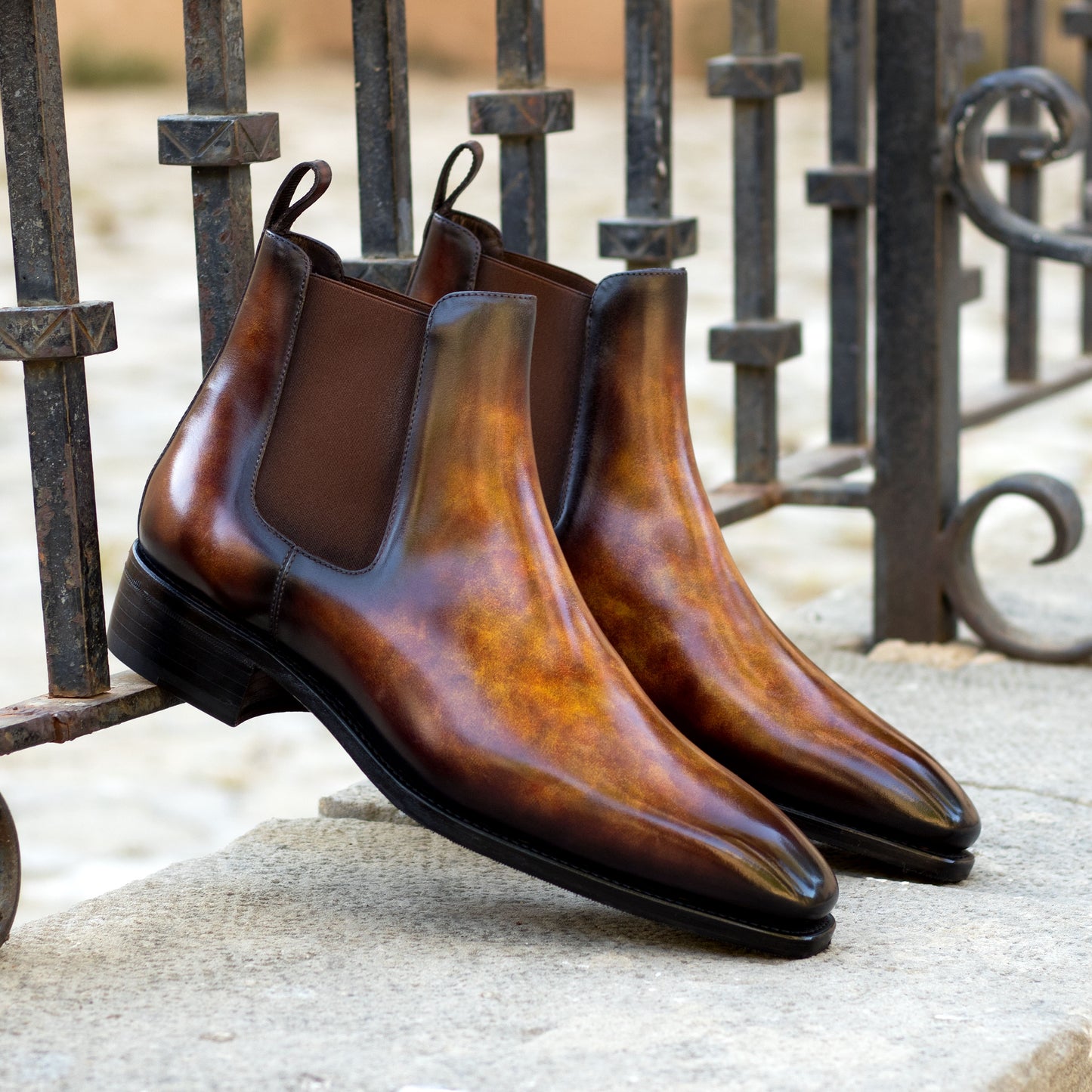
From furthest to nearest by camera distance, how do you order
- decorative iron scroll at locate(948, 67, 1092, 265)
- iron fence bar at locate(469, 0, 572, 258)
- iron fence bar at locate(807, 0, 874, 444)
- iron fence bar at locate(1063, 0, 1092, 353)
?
iron fence bar at locate(1063, 0, 1092, 353) → iron fence bar at locate(807, 0, 874, 444) → decorative iron scroll at locate(948, 67, 1092, 265) → iron fence bar at locate(469, 0, 572, 258)

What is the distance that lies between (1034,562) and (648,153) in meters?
0.48

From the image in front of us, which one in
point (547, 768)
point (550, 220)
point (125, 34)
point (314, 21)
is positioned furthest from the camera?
point (314, 21)

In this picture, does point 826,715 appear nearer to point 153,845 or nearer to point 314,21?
point 153,845

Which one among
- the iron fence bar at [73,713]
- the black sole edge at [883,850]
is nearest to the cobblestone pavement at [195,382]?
the black sole edge at [883,850]

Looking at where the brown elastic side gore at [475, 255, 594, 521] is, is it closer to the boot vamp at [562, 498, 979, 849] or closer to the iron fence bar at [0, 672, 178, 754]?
the boot vamp at [562, 498, 979, 849]

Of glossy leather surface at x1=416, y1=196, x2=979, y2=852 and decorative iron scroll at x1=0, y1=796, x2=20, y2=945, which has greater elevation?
glossy leather surface at x1=416, y1=196, x2=979, y2=852

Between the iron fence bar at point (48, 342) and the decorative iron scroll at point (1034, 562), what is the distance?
770 mm

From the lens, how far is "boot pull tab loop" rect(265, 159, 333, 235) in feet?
2.82

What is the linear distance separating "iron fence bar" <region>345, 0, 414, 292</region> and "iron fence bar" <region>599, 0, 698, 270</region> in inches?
9.6

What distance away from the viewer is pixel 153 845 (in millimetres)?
1765

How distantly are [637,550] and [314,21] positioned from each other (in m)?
5.05

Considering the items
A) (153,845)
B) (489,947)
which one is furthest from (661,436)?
(153,845)

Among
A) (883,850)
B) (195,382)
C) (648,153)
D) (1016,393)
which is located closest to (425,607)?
(883,850)

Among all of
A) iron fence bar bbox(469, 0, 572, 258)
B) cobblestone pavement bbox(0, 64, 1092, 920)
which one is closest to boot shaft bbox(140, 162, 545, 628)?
iron fence bar bbox(469, 0, 572, 258)
